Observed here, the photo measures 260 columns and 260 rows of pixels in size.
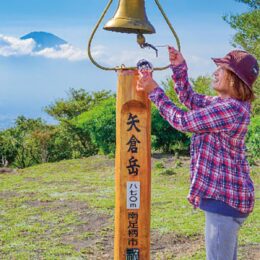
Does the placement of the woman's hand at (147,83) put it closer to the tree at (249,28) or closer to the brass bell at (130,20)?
the brass bell at (130,20)

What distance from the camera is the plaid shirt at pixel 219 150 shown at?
10.5 feet

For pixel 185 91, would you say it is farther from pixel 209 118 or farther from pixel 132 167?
pixel 132 167

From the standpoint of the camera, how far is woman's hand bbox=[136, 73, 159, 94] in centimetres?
347

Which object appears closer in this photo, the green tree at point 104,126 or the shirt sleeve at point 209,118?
the shirt sleeve at point 209,118

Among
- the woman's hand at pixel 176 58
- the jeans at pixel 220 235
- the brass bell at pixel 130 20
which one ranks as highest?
the brass bell at pixel 130 20

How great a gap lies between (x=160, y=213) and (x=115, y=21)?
4352 mm

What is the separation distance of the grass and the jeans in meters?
2.41

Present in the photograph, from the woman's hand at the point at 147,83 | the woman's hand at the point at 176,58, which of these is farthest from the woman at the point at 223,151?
the woman's hand at the point at 176,58

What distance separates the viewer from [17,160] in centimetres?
1759

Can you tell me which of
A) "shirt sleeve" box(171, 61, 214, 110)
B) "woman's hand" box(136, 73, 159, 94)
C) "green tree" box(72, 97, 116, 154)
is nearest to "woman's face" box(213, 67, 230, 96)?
"shirt sleeve" box(171, 61, 214, 110)

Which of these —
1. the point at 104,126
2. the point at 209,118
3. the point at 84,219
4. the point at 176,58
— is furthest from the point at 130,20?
the point at 104,126

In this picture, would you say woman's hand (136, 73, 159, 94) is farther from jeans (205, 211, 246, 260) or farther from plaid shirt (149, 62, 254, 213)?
jeans (205, 211, 246, 260)

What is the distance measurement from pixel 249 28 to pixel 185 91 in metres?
13.2

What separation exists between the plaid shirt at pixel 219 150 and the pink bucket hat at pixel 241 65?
135 millimetres
